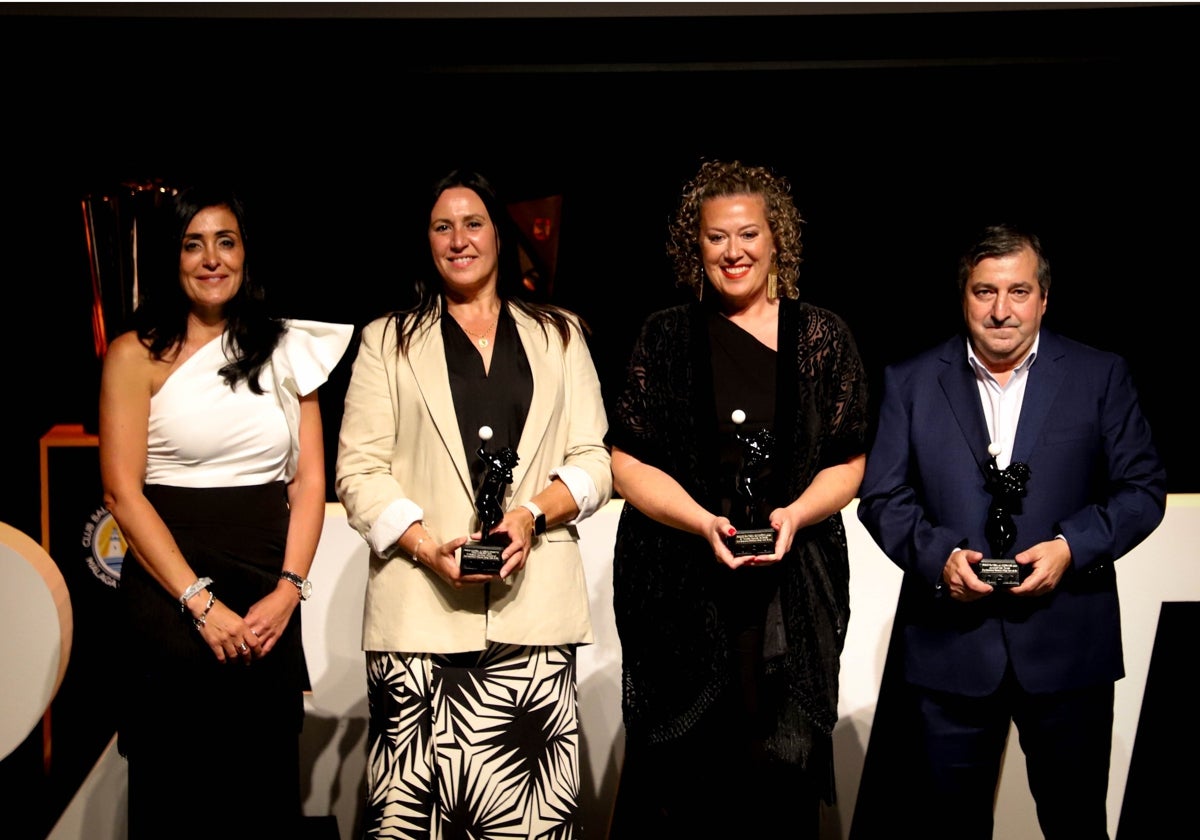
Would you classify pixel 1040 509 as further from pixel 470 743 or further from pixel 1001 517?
pixel 470 743

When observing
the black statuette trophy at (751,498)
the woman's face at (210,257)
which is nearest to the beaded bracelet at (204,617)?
the woman's face at (210,257)

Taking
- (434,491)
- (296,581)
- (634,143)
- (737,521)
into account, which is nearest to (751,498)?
(737,521)

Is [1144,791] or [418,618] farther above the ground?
[418,618]

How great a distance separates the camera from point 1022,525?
2574mm

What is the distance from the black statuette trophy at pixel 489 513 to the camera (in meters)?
2.46

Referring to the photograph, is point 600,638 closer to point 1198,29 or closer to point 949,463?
point 949,463

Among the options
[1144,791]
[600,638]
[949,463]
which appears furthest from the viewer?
[600,638]

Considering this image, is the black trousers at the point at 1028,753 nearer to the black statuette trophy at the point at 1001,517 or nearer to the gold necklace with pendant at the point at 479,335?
the black statuette trophy at the point at 1001,517

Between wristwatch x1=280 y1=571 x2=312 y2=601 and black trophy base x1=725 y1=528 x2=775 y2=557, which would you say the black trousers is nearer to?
black trophy base x1=725 y1=528 x2=775 y2=557

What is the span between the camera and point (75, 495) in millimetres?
3434

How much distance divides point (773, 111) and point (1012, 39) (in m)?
0.68

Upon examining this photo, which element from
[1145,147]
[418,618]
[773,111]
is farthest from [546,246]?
[1145,147]

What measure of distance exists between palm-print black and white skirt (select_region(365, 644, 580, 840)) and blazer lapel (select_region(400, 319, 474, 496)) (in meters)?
0.40

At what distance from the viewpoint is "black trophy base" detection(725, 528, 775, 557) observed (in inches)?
95.4
